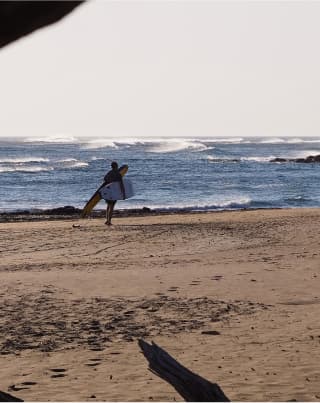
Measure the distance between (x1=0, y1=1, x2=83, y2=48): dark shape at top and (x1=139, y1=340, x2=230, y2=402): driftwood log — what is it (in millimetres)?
2513

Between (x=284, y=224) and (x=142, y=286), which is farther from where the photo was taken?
(x=284, y=224)

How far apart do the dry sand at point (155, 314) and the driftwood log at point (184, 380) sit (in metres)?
2.35

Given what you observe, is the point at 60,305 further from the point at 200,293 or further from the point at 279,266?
the point at 279,266

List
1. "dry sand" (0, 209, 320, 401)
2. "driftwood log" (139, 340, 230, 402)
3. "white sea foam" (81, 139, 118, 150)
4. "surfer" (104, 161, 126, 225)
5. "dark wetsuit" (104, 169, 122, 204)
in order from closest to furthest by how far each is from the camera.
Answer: "driftwood log" (139, 340, 230, 402) < "dry sand" (0, 209, 320, 401) < "surfer" (104, 161, 126, 225) < "dark wetsuit" (104, 169, 122, 204) < "white sea foam" (81, 139, 118, 150)

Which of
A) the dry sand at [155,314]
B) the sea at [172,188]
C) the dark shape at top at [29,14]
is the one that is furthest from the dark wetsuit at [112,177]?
the dark shape at top at [29,14]

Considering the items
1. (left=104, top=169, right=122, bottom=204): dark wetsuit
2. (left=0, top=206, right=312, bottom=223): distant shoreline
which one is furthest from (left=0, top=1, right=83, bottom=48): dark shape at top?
(left=0, top=206, right=312, bottom=223): distant shoreline

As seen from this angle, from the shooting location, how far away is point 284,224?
19172mm

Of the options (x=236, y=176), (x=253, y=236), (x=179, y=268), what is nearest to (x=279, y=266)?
(x=179, y=268)

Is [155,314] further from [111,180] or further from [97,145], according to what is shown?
[97,145]

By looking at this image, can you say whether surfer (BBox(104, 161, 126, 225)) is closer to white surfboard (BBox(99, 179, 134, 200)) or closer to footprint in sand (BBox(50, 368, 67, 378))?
white surfboard (BBox(99, 179, 134, 200))

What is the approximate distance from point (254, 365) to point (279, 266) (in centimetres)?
571

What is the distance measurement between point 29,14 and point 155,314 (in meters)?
7.72

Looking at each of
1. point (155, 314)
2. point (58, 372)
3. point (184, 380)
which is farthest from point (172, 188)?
point (184, 380)

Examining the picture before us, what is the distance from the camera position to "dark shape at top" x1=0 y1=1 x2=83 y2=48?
1.34m
